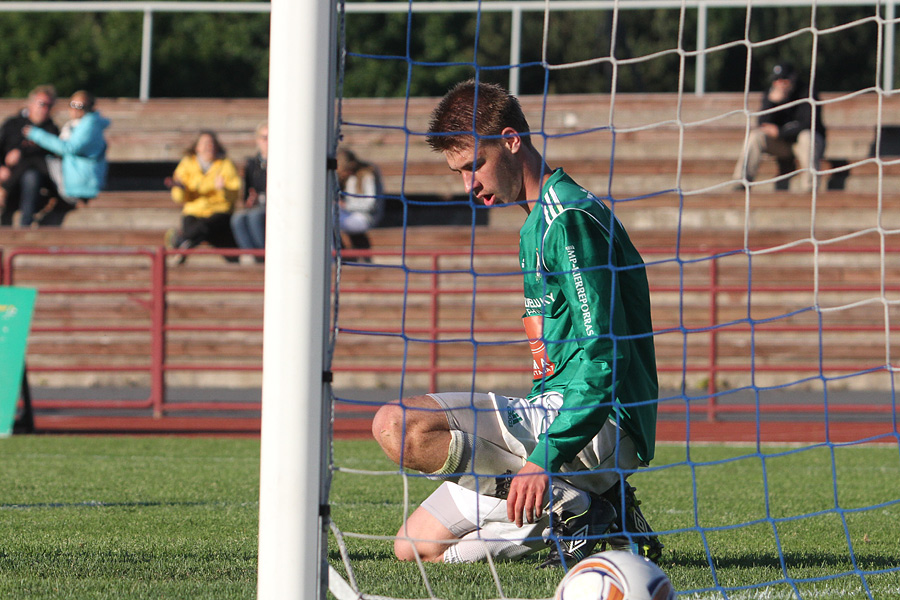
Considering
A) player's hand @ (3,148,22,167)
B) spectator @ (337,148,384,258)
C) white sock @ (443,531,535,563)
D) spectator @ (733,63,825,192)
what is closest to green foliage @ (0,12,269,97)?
player's hand @ (3,148,22,167)

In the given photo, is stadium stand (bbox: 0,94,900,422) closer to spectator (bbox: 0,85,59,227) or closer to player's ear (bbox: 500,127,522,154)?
spectator (bbox: 0,85,59,227)

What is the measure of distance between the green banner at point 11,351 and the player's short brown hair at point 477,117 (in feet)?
19.5

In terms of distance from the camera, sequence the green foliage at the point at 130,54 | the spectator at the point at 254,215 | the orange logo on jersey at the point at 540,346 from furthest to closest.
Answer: the green foliage at the point at 130,54 < the spectator at the point at 254,215 < the orange logo on jersey at the point at 540,346

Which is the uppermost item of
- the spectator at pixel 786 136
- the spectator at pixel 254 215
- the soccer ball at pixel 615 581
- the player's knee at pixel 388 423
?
the spectator at pixel 786 136

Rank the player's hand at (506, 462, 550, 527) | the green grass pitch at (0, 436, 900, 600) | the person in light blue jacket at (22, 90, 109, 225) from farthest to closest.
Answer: the person in light blue jacket at (22, 90, 109, 225), the green grass pitch at (0, 436, 900, 600), the player's hand at (506, 462, 550, 527)

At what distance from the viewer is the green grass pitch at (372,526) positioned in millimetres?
3359

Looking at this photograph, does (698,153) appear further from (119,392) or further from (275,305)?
(275,305)

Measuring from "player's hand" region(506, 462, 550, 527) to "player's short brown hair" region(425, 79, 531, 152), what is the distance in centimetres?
104

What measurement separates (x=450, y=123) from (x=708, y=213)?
9.92 m

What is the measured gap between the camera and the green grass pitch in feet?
11.0

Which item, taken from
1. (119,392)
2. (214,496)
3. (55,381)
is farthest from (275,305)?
(55,381)

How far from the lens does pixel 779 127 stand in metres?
12.3

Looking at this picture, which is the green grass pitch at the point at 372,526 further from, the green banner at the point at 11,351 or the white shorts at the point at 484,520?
the green banner at the point at 11,351

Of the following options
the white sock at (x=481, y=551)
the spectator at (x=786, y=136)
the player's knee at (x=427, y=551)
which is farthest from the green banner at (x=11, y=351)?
the spectator at (x=786, y=136)
